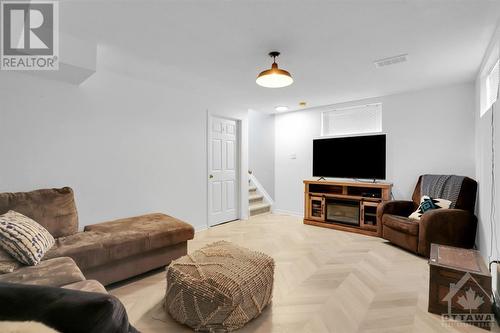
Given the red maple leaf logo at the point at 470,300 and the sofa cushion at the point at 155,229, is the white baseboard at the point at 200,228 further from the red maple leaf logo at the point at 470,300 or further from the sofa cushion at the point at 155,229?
the red maple leaf logo at the point at 470,300

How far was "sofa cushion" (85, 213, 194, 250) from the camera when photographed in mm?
2627

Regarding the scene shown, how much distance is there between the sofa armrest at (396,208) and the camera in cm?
371

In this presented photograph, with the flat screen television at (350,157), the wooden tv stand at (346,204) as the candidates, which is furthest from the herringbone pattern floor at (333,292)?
the flat screen television at (350,157)

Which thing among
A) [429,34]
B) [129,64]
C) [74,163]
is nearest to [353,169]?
[429,34]

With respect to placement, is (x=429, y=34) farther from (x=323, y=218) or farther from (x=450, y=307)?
(x=323, y=218)

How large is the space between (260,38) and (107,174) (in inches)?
98.5

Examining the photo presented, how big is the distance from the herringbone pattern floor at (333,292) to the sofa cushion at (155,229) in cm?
38

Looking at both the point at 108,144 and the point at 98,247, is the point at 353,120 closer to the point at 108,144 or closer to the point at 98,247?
the point at 108,144

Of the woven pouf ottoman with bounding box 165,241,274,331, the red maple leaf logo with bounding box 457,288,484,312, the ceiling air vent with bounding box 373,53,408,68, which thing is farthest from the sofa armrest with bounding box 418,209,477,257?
the woven pouf ottoman with bounding box 165,241,274,331

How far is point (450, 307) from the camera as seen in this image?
76.1 inches

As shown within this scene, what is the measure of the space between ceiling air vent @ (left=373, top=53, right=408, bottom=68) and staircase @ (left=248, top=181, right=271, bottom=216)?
3637mm

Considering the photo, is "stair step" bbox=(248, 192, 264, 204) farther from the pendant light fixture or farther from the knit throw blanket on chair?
the pendant light fixture

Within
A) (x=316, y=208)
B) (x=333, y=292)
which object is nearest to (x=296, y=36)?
(x=333, y=292)

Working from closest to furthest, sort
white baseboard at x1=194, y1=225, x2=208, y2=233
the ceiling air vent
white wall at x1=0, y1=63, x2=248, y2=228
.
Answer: white wall at x1=0, y1=63, x2=248, y2=228, the ceiling air vent, white baseboard at x1=194, y1=225, x2=208, y2=233
